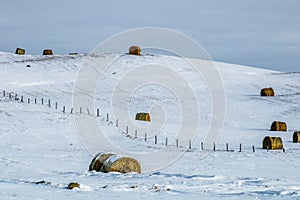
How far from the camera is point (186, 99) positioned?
54656mm

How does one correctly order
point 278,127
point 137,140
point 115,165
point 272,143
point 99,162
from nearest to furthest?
point 115,165, point 99,162, point 272,143, point 137,140, point 278,127

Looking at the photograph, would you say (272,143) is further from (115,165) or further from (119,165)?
(115,165)

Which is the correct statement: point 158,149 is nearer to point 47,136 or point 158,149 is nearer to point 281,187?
point 47,136

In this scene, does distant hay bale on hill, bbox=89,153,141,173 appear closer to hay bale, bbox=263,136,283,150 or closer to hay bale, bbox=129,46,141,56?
hay bale, bbox=263,136,283,150

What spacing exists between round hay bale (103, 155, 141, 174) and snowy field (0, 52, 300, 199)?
634mm

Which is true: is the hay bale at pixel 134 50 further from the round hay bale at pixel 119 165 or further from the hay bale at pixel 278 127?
the round hay bale at pixel 119 165

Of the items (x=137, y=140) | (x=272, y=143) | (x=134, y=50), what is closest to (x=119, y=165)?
(x=272, y=143)

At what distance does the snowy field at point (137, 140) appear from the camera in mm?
13809

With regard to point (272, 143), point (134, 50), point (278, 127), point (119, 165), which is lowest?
point (119, 165)

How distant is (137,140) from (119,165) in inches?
570

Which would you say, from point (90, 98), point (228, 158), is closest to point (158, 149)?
point (228, 158)

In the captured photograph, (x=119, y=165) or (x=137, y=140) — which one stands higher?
(x=137, y=140)

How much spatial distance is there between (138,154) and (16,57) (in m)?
60.2

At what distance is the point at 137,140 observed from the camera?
32594mm
